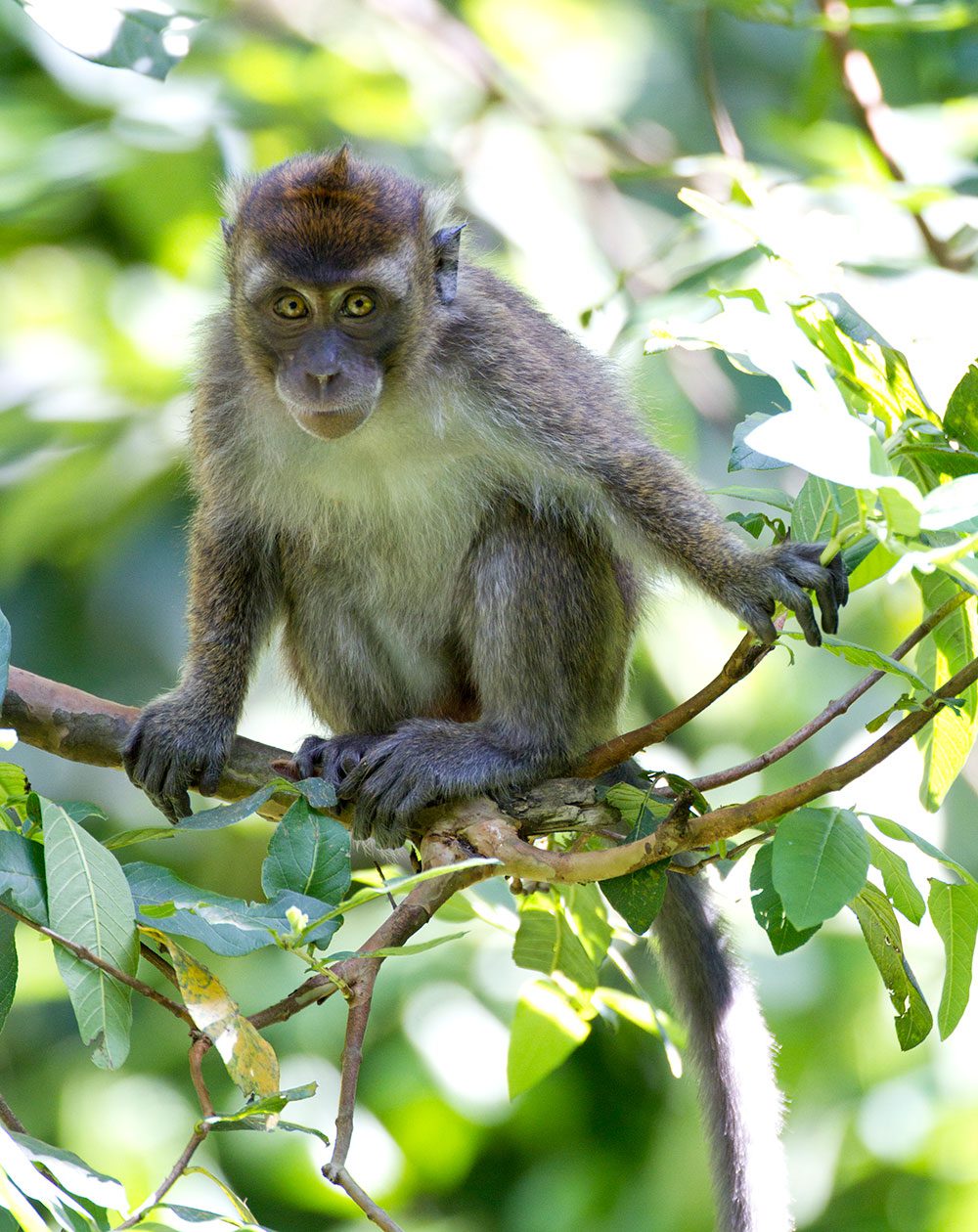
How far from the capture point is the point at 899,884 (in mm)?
2723

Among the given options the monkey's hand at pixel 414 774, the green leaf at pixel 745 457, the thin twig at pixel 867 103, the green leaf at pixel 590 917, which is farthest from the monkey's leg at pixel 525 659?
the thin twig at pixel 867 103

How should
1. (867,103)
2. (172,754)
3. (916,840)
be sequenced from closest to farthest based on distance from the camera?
(916,840) < (172,754) < (867,103)

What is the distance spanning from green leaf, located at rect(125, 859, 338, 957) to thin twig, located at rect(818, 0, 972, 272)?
3881mm

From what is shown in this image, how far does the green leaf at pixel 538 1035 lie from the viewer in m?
3.20

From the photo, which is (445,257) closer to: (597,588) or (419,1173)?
(597,588)

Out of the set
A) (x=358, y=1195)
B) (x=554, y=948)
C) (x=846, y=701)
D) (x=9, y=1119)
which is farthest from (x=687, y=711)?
(x=9, y=1119)

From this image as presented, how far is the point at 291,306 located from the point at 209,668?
3.45 feet

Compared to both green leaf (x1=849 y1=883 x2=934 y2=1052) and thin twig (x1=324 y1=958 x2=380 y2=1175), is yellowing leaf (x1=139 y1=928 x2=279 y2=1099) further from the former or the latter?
green leaf (x1=849 y1=883 x2=934 y2=1052)

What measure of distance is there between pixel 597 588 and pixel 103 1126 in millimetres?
3397

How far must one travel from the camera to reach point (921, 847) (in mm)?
2559

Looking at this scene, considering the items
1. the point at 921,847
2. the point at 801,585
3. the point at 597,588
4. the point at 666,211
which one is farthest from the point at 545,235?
the point at 921,847

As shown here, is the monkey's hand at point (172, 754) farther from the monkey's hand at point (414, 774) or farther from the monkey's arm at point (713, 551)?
the monkey's arm at point (713, 551)

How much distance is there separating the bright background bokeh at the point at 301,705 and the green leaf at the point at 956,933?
7.42ft

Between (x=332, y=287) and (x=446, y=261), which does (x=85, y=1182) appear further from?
(x=446, y=261)
